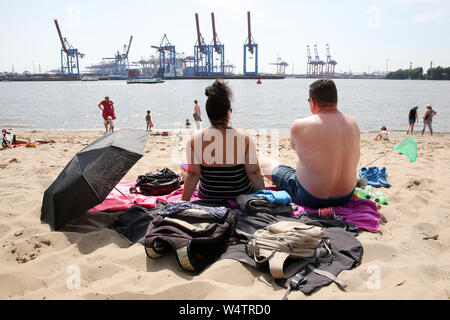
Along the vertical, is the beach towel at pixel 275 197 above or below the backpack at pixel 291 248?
above

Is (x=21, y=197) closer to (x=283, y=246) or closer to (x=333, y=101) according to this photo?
(x=283, y=246)

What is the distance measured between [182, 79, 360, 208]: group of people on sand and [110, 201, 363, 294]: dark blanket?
230 millimetres

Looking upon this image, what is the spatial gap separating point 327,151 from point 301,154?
0.76 ft

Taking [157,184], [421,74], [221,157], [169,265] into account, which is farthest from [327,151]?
[421,74]

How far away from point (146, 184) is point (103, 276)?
1.48 metres

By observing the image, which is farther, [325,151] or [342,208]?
[342,208]

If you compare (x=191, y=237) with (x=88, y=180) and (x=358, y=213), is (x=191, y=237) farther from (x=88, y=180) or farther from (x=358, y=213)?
(x=358, y=213)

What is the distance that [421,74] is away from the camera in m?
84.1

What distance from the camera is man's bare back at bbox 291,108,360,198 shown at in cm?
238

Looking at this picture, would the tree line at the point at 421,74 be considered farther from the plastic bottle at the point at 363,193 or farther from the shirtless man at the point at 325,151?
the shirtless man at the point at 325,151

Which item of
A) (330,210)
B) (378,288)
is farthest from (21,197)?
(378,288)

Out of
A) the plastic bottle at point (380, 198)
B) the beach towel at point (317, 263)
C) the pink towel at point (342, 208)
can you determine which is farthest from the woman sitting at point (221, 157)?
the plastic bottle at point (380, 198)

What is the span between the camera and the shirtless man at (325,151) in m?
2.39

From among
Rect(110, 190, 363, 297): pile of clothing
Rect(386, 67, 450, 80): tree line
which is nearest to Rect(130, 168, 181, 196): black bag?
Rect(110, 190, 363, 297): pile of clothing
